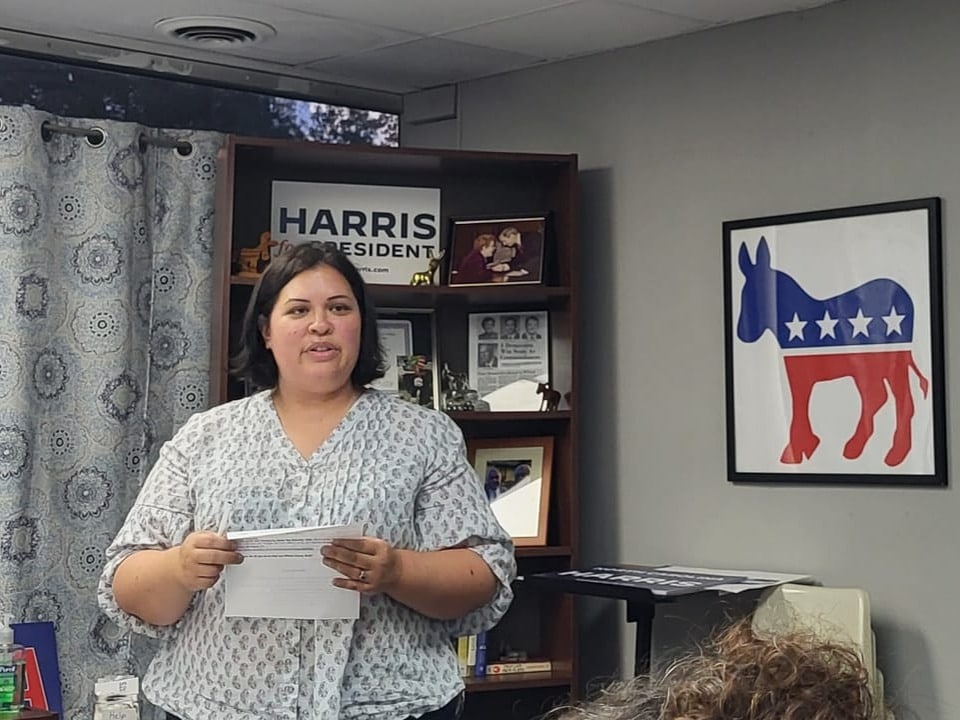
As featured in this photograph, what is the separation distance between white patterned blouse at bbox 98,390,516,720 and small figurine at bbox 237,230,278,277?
103 centimetres

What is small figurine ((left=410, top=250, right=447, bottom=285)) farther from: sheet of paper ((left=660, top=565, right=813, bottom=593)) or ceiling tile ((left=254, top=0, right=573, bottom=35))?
sheet of paper ((left=660, top=565, right=813, bottom=593))

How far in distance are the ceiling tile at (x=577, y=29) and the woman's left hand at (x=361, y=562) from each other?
1466 millimetres

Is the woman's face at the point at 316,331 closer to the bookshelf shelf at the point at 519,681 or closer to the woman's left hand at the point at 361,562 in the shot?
the woman's left hand at the point at 361,562

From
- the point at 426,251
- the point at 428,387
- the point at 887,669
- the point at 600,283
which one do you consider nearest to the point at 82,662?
the point at 428,387

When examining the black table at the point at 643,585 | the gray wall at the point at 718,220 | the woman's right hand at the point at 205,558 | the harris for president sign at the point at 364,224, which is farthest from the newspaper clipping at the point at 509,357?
the woman's right hand at the point at 205,558

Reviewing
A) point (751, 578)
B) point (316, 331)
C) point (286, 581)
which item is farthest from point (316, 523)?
point (751, 578)

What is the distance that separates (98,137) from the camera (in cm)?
366

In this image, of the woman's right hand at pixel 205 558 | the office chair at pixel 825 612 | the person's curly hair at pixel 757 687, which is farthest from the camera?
the office chair at pixel 825 612

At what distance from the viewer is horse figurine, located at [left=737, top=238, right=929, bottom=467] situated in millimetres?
3127

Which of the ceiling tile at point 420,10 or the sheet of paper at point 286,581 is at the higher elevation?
the ceiling tile at point 420,10

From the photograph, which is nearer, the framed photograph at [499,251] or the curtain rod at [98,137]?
the curtain rod at [98,137]

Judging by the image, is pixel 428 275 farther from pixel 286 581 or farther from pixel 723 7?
pixel 286 581

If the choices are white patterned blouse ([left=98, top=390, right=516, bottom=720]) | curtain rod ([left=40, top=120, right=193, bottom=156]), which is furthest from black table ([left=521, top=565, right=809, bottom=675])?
curtain rod ([left=40, top=120, right=193, bottom=156])

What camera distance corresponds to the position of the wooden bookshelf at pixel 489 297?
363cm
